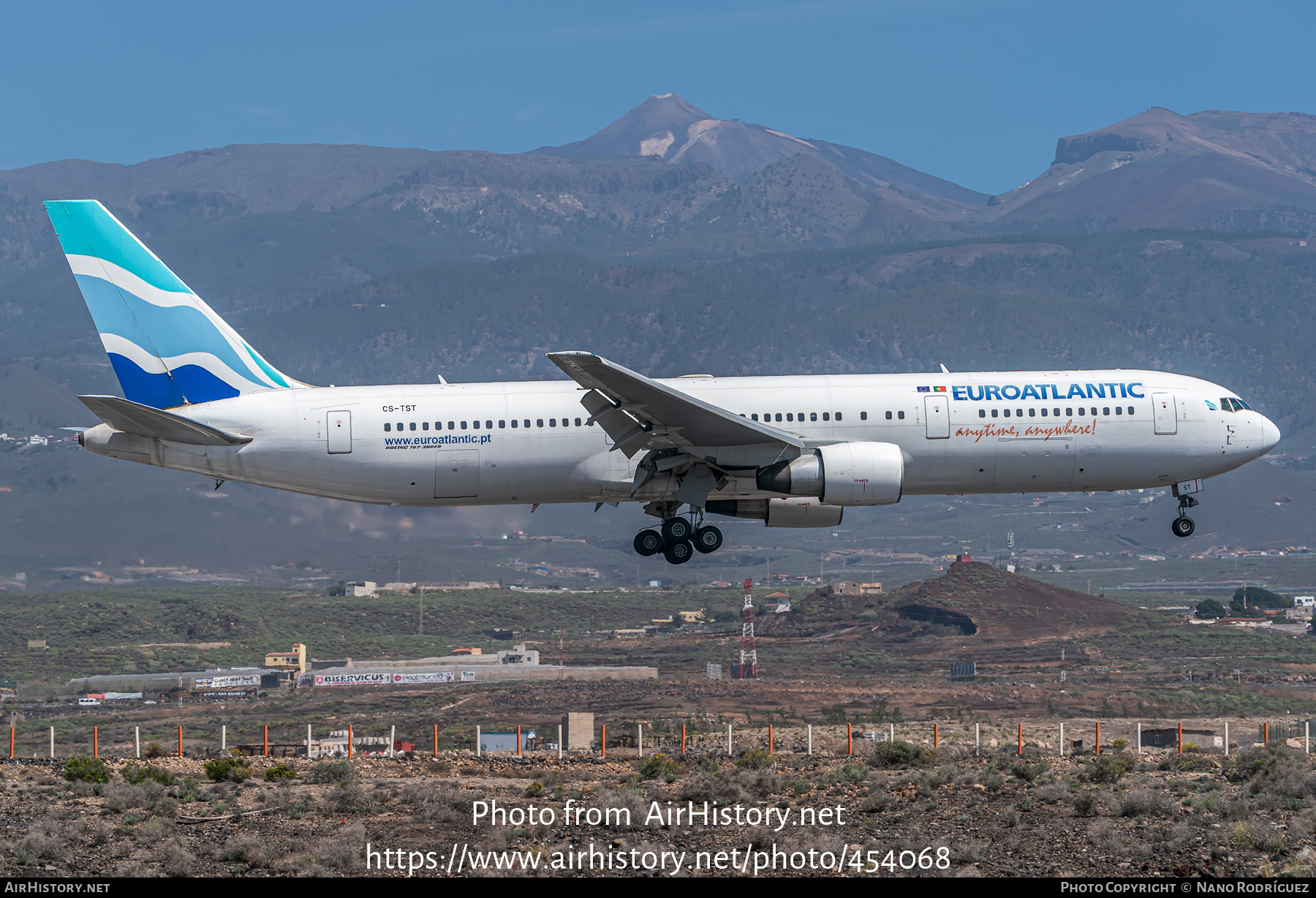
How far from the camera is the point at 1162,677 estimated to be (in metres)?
117

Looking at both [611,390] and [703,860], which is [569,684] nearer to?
[611,390]

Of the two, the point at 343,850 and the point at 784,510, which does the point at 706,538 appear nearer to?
the point at 784,510

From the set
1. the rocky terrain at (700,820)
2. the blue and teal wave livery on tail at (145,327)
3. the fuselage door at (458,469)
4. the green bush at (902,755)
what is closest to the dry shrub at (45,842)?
the rocky terrain at (700,820)

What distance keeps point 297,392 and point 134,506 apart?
145m

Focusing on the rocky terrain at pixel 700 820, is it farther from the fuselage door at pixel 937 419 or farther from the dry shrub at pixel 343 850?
the fuselage door at pixel 937 419

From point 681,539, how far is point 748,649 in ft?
319

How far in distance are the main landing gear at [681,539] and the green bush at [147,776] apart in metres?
14.1

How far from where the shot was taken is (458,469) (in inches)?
1512

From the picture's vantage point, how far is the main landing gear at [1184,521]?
40688mm

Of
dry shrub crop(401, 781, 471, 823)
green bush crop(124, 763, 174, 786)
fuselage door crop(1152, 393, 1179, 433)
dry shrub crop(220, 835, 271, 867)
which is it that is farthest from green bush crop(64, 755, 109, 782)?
fuselage door crop(1152, 393, 1179, 433)

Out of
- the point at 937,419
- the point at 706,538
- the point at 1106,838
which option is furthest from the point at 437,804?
the point at 937,419

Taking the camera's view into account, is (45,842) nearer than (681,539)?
Yes

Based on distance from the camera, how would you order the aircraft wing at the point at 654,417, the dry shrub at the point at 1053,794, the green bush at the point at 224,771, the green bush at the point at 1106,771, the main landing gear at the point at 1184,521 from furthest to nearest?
the main landing gear at the point at 1184,521, the green bush at the point at 224,771, the aircraft wing at the point at 654,417, the green bush at the point at 1106,771, the dry shrub at the point at 1053,794

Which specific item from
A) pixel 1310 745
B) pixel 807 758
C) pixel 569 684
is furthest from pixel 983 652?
pixel 807 758
